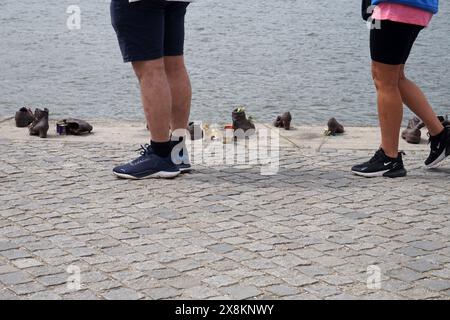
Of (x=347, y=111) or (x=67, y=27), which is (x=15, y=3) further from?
(x=347, y=111)

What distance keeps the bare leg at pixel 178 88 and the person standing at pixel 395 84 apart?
45.6 inches

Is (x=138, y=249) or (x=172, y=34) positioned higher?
(x=172, y=34)

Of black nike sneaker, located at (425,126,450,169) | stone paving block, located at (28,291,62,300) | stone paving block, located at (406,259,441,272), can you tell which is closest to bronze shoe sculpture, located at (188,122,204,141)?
black nike sneaker, located at (425,126,450,169)

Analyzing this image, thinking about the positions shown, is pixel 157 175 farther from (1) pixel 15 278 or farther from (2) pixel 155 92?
(1) pixel 15 278

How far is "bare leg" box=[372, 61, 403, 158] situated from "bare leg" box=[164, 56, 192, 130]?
1196 mm

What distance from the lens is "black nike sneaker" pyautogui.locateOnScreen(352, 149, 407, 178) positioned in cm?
611

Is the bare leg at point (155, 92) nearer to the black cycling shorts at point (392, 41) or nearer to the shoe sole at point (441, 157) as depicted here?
the black cycling shorts at point (392, 41)

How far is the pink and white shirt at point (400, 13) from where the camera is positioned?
19.0 ft

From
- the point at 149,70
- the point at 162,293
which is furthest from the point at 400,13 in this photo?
the point at 162,293

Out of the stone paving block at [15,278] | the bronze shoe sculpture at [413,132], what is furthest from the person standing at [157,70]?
the stone paving block at [15,278]

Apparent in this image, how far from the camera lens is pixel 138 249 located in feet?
15.1

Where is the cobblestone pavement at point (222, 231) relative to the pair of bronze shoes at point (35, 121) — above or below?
below
